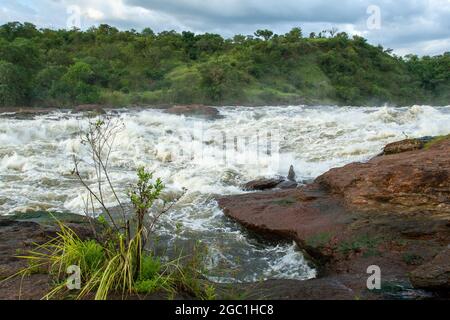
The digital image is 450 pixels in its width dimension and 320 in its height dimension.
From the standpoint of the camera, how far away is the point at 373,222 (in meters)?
5.57

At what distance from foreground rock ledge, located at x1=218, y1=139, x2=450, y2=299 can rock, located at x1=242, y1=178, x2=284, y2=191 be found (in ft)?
4.94

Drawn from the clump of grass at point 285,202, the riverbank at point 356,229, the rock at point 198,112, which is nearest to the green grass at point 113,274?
the riverbank at point 356,229

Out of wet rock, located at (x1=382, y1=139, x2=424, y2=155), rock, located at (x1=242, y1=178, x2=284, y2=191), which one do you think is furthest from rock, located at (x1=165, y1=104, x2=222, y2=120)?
wet rock, located at (x1=382, y1=139, x2=424, y2=155)

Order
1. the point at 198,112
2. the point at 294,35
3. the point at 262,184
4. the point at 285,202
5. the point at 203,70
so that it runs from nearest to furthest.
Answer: the point at 285,202, the point at 262,184, the point at 198,112, the point at 203,70, the point at 294,35

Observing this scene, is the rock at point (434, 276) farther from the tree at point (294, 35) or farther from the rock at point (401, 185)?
the tree at point (294, 35)

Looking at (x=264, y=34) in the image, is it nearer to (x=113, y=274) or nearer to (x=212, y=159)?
(x=212, y=159)

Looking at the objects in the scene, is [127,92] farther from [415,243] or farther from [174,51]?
[415,243]

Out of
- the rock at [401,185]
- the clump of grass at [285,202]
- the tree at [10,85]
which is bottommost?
the clump of grass at [285,202]

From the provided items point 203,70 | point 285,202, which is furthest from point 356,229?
point 203,70

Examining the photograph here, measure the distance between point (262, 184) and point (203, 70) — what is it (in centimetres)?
2526

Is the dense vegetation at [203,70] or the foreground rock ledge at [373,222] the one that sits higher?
the dense vegetation at [203,70]

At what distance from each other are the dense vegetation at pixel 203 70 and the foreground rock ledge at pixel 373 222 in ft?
71.4

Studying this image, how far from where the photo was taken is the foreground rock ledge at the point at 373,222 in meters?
4.01

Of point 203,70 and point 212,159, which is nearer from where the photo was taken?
point 212,159
